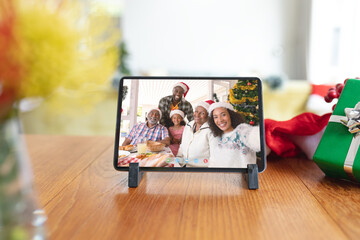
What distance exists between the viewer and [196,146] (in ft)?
1.99

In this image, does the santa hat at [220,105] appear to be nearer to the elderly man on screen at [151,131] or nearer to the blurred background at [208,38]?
the elderly man on screen at [151,131]

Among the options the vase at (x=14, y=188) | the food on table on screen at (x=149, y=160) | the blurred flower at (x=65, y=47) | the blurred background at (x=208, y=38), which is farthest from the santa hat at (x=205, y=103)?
the blurred background at (x=208, y=38)

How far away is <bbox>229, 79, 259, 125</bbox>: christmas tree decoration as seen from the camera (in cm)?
61

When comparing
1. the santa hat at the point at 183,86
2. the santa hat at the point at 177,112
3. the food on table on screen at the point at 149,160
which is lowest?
the food on table on screen at the point at 149,160

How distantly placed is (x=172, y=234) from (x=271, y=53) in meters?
4.47

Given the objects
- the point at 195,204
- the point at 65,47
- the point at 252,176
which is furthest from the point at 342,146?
the point at 65,47

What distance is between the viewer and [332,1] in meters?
3.62

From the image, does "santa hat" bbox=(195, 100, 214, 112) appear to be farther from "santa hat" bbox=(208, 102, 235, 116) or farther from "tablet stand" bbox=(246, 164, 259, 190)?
"tablet stand" bbox=(246, 164, 259, 190)

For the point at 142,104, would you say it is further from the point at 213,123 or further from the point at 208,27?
the point at 208,27

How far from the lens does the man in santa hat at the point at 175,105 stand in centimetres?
62

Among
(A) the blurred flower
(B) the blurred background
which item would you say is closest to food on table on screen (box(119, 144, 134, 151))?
(A) the blurred flower

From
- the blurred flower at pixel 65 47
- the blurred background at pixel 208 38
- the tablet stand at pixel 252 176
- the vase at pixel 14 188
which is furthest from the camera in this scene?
the blurred background at pixel 208 38

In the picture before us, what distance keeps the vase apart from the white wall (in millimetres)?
4364

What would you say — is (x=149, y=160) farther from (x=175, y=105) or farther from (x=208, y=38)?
(x=208, y=38)
